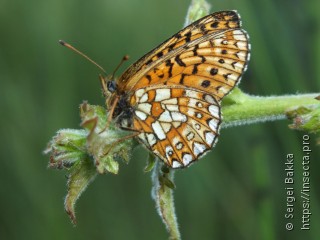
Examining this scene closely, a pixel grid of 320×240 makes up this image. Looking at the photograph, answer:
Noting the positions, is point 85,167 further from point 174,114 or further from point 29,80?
point 29,80

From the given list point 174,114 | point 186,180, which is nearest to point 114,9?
point 186,180

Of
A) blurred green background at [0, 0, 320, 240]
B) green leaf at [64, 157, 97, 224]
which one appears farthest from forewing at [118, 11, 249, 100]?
blurred green background at [0, 0, 320, 240]

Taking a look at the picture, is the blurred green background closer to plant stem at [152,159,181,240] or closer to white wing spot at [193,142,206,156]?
plant stem at [152,159,181,240]

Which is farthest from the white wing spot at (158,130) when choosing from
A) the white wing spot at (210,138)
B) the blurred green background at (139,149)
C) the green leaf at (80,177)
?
the blurred green background at (139,149)

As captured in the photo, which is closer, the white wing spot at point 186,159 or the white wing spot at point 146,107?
the white wing spot at point 186,159

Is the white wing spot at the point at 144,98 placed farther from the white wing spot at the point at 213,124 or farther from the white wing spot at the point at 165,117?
the white wing spot at the point at 213,124

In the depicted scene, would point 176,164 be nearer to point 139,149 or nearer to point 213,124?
point 213,124
